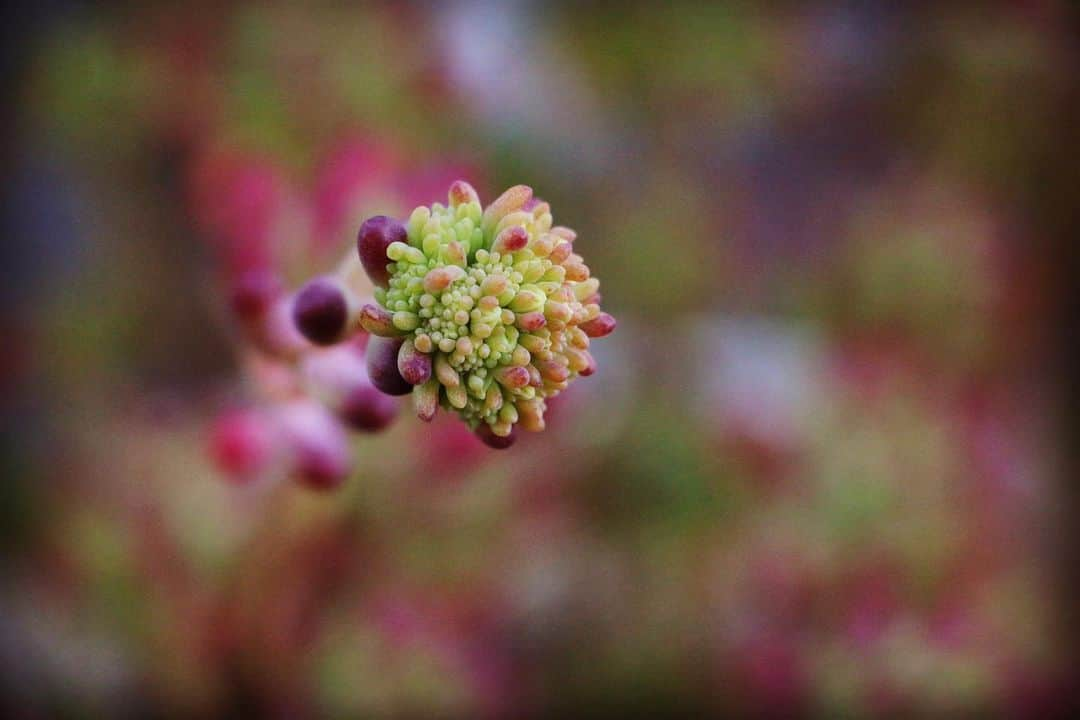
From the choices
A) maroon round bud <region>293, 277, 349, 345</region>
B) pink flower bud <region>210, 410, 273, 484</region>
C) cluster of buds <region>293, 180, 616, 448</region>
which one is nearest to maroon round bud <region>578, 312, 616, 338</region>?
cluster of buds <region>293, 180, 616, 448</region>

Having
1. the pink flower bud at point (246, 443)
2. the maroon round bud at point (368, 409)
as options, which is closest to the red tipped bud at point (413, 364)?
the maroon round bud at point (368, 409)

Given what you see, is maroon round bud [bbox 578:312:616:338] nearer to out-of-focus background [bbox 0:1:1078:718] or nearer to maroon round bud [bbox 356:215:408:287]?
maroon round bud [bbox 356:215:408:287]

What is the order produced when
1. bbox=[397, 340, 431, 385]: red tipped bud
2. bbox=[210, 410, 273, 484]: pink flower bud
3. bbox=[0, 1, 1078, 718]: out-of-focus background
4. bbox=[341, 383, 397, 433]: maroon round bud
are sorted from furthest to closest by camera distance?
1. bbox=[0, 1, 1078, 718]: out-of-focus background
2. bbox=[210, 410, 273, 484]: pink flower bud
3. bbox=[341, 383, 397, 433]: maroon round bud
4. bbox=[397, 340, 431, 385]: red tipped bud

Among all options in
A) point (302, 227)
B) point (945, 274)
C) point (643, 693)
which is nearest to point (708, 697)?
point (643, 693)

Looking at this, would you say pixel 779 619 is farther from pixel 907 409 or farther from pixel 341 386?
pixel 341 386

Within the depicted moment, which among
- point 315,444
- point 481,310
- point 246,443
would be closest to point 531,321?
point 481,310

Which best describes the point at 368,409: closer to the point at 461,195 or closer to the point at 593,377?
the point at 461,195
